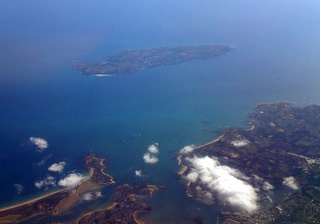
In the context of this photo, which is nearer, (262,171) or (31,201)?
(31,201)

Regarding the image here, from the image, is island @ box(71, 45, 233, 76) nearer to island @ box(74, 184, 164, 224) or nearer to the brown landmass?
the brown landmass

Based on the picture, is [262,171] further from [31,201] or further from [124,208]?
[31,201]

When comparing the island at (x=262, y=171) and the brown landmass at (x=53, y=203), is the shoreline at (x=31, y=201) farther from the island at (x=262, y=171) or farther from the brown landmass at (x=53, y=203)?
the island at (x=262, y=171)

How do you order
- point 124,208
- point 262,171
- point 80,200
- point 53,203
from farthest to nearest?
point 262,171
point 80,200
point 53,203
point 124,208

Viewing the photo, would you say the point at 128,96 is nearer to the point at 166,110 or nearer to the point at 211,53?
the point at 166,110

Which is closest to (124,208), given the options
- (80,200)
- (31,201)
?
(80,200)

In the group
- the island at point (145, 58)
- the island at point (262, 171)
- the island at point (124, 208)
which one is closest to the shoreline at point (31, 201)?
the island at point (124, 208)
